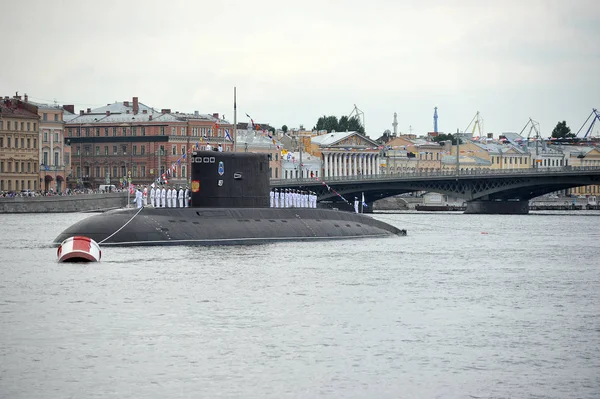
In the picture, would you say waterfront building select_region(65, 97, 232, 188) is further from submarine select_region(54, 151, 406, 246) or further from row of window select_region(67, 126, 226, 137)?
submarine select_region(54, 151, 406, 246)

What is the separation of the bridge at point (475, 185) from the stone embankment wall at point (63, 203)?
53.6 feet

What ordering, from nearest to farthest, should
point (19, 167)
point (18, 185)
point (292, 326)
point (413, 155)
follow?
point (292, 326) → point (19, 167) → point (18, 185) → point (413, 155)

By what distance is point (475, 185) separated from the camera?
111m

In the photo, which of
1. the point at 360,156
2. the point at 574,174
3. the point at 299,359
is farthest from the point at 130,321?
the point at 360,156

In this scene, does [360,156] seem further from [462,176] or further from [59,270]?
[59,270]

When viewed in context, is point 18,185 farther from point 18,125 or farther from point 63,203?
point 63,203

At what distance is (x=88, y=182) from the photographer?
450 ft

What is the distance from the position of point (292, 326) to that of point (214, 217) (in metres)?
19.8

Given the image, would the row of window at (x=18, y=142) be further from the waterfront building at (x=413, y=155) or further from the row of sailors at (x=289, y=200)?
the waterfront building at (x=413, y=155)

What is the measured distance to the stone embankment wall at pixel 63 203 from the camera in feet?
319

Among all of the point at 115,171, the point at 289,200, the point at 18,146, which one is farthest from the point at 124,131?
the point at 289,200

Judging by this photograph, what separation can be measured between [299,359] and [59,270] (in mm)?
17088

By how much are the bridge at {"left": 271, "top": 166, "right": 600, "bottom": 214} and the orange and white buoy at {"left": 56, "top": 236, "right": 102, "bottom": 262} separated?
6473 centimetres

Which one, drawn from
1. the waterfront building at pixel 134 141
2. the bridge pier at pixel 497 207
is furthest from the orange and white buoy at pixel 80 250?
the waterfront building at pixel 134 141
